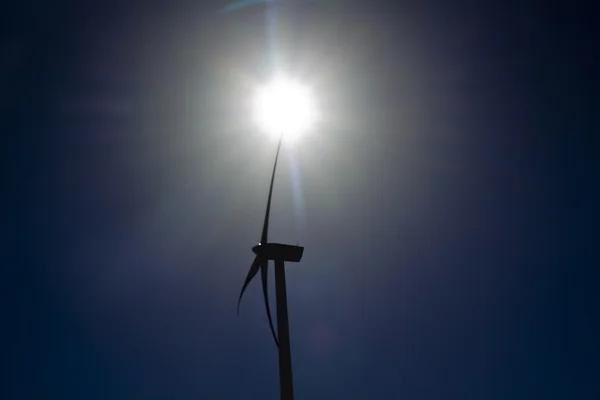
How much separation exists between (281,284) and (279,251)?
120 inches

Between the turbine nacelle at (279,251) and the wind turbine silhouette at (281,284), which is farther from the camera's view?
the turbine nacelle at (279,251)

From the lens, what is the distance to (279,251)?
31125 millimetres

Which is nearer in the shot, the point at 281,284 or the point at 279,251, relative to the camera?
the point at 281,284

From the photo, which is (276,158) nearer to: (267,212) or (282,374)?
(267,212)

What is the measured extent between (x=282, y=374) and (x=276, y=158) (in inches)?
615

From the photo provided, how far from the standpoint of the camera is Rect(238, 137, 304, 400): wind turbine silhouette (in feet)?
81.5

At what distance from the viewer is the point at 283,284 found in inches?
1133

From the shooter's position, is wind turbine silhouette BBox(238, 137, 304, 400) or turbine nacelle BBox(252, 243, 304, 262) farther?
turbine nacelle BBox(252, 243, 304, 262)

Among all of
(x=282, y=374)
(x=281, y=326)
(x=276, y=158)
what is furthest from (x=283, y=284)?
(x=276, y=158)

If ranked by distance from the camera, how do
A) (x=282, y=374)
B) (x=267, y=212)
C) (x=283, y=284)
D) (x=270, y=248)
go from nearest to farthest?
(x=282, y=374)
(x=283, y=284)
(x=270, y=248)
(x=267, y=212)

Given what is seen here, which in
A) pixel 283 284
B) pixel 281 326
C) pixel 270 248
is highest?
pixel 270 248

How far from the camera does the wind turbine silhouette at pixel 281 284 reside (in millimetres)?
24828

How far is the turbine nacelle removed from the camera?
3105cm

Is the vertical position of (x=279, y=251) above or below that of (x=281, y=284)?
above
